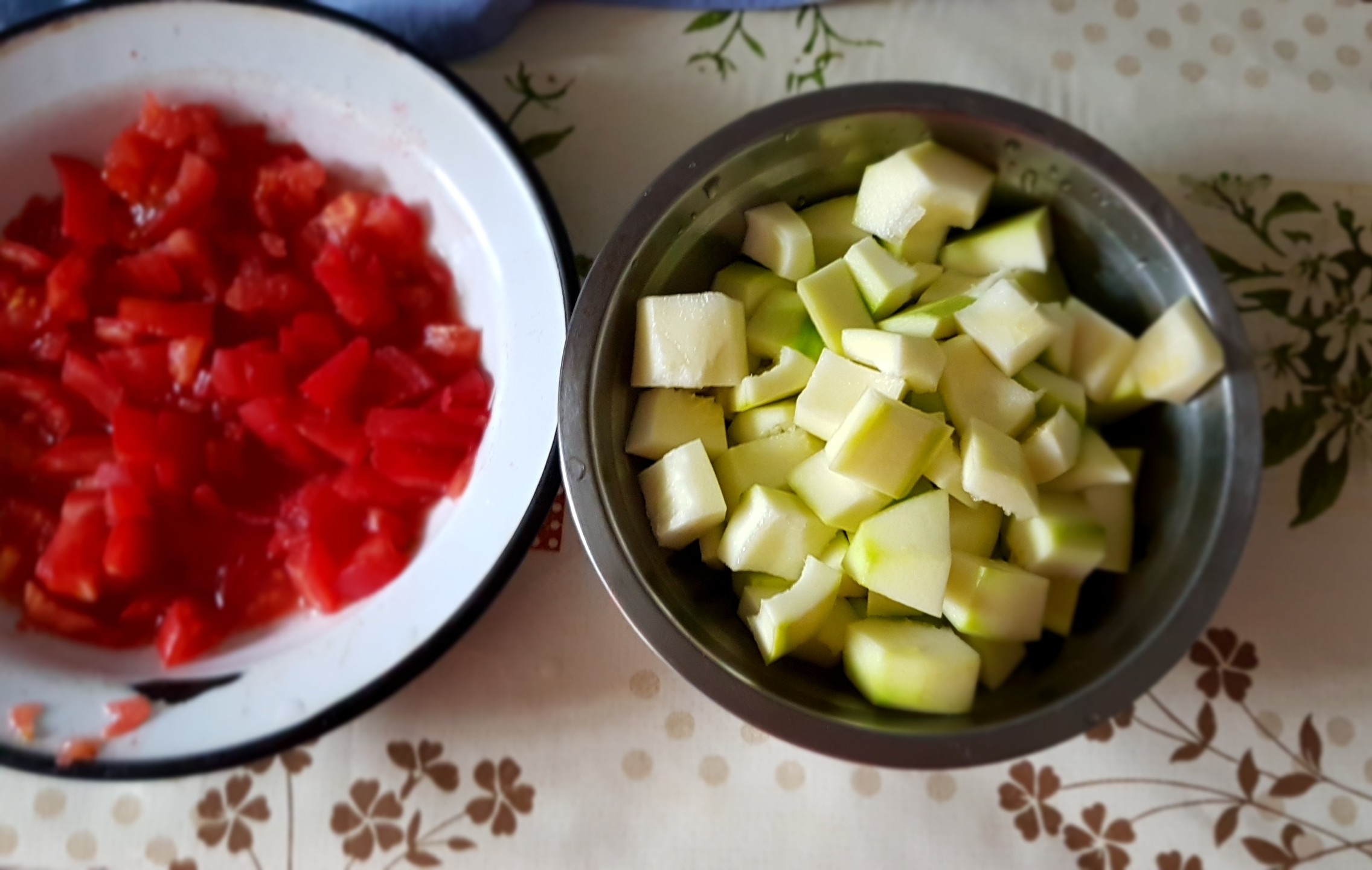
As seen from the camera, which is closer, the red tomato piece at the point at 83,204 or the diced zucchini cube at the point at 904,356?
the diced zucchini cube at the point at 904,356

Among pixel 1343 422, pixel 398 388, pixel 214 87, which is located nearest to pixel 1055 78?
pixel 1343 422

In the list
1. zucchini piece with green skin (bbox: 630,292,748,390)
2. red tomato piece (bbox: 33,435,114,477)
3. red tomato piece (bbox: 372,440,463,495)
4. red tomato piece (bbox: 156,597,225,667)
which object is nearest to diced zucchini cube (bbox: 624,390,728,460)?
zucchini piece with green skin (bbox: 630,292,748,390)

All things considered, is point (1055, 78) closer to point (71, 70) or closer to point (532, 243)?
point (532, 243)

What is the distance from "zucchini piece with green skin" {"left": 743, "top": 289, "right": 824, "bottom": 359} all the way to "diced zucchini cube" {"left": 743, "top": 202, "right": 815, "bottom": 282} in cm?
3

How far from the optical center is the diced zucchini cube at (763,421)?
2.81 ft

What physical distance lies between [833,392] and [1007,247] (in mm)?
245

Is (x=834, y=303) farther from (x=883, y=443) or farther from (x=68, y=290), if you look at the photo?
(x=68, y=290)

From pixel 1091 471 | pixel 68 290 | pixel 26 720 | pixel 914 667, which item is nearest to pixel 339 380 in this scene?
pixel 68 290

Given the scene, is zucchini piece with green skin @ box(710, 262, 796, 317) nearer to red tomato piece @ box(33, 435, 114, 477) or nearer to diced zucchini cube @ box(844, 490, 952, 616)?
diced zucchini cube @ box(844, 490, 952, 616)

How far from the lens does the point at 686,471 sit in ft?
2.61

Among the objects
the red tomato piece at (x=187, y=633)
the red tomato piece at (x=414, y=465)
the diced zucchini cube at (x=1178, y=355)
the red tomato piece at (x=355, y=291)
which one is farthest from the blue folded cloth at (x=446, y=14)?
the red tomato piece at (x=187, y=633)

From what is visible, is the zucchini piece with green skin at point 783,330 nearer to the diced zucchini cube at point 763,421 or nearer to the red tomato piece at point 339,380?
the diced zucchini cube at point 763,421

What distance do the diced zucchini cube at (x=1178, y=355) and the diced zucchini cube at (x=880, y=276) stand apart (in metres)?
0.22

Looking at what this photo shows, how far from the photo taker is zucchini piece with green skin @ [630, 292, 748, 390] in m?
0.82
